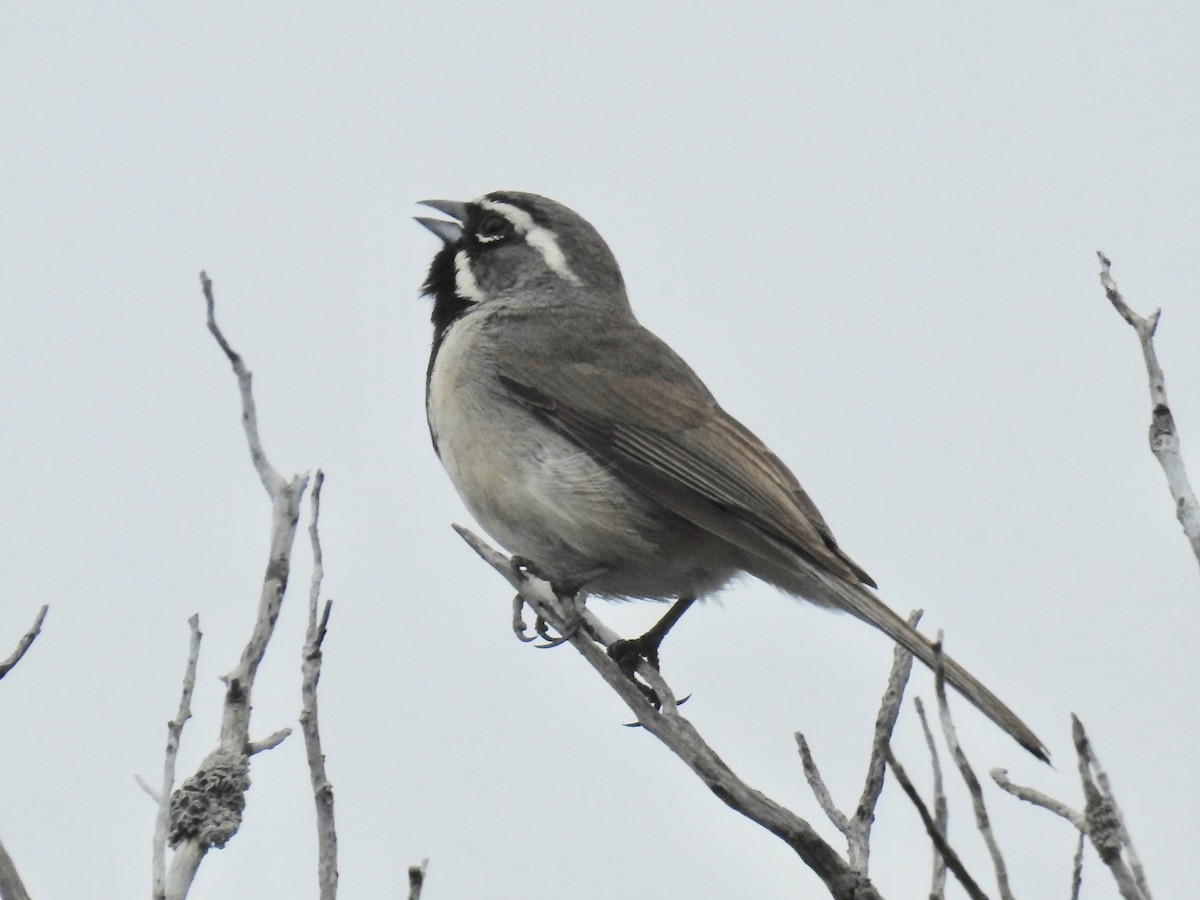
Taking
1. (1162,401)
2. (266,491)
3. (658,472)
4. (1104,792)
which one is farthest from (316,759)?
A: (658,472)

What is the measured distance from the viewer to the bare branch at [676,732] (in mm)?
4828

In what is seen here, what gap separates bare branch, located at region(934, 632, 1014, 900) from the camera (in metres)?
3.94

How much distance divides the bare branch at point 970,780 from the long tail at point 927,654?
103 centimetres

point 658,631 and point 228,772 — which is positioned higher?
point 658,631

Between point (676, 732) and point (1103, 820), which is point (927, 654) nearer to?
point (676, 732)

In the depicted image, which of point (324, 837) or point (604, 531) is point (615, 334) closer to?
point (604, 531)

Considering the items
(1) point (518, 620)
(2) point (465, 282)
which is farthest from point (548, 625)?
(2) point (465, 282)

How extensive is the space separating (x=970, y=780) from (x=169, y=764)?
2.24m

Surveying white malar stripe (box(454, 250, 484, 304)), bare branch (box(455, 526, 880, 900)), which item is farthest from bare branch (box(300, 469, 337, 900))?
white malar stripe (box(454, 250, 484, 304))

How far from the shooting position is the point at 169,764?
477cm

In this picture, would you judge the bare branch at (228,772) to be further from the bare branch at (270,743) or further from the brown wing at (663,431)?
the brown wing at (663,431)

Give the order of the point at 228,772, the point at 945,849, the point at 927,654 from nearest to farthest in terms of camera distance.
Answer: the point at 945,849
the point at 228,772
the point at 927,654

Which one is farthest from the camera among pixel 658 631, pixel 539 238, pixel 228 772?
pixel 539 238

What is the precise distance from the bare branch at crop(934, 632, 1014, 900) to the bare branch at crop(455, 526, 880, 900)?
0.81 metres
